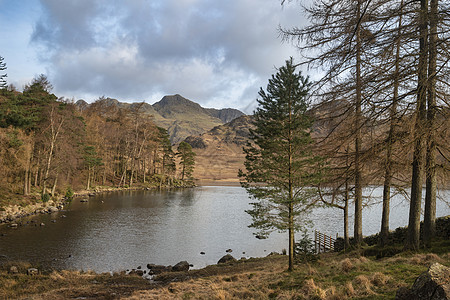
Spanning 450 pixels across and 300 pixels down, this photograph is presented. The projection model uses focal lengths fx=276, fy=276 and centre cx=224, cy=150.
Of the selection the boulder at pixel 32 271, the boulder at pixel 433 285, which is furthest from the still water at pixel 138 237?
the boulder at pixel 433 285

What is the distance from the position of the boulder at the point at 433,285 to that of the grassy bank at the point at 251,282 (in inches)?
57.0

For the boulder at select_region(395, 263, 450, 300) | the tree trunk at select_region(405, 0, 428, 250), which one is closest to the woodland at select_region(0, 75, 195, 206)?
the tree trunk at select_region(405, 0, 428, 250)

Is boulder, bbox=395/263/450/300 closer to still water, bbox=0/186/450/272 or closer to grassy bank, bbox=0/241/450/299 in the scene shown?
grassy bank, bbox=0/241/450/299

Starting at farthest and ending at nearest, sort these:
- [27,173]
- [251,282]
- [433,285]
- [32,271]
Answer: [27,173] → [32,271] → [251,282] → [433,285]

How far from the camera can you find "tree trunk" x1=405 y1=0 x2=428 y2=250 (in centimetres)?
666

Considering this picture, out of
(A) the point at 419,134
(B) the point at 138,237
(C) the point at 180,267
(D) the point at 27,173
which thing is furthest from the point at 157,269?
(D) the point at 27,173

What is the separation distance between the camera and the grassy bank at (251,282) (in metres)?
6.88

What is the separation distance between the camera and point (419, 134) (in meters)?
7.08

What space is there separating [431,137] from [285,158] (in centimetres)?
644

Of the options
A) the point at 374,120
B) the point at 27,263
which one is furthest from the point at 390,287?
the point at 27,263

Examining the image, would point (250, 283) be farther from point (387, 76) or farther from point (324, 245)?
point (324, 245)

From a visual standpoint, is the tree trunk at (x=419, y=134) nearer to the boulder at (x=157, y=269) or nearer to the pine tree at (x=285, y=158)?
the pine tree at (x=285, y=158)

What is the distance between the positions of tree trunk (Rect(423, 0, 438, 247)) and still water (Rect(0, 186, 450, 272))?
2231 millimetres

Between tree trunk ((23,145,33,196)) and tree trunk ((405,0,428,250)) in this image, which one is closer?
tree trunk ((405,0,428,250))
